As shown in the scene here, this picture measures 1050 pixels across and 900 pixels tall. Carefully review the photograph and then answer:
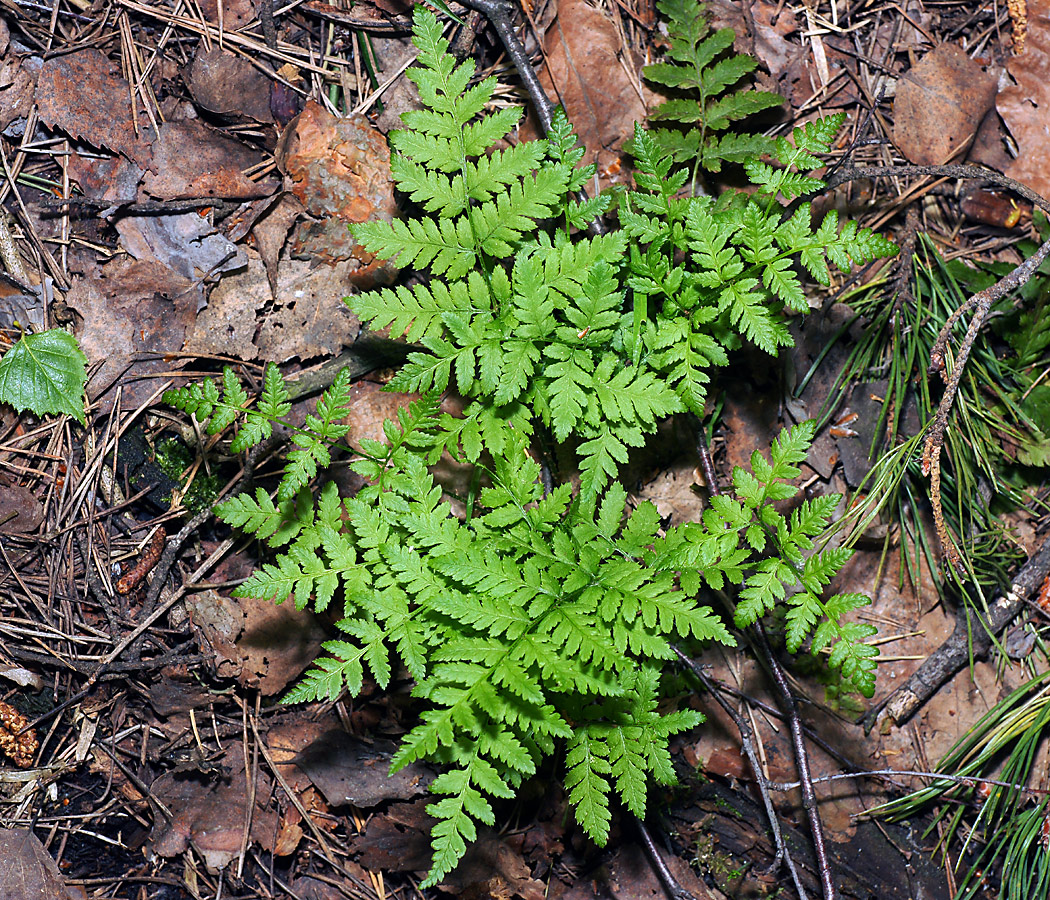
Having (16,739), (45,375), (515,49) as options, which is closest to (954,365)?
(515,49)

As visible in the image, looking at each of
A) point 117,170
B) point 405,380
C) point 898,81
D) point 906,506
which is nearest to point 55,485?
point 117,170

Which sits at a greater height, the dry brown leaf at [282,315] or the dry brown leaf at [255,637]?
the dry brown leaf at [282,315]

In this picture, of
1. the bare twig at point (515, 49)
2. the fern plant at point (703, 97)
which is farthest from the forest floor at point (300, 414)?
the fern plant at point (703, 97)

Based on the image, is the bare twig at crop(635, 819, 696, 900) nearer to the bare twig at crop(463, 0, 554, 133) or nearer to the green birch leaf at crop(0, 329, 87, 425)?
the green birch leaf at crop(0, 329, 87, 425)

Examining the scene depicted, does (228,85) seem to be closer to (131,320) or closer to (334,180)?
(334,180)

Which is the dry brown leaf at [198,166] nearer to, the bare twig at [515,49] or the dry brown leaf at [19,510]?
the bare twig at [515,49]

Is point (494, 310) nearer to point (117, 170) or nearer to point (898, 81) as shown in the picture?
point (117, 170)
